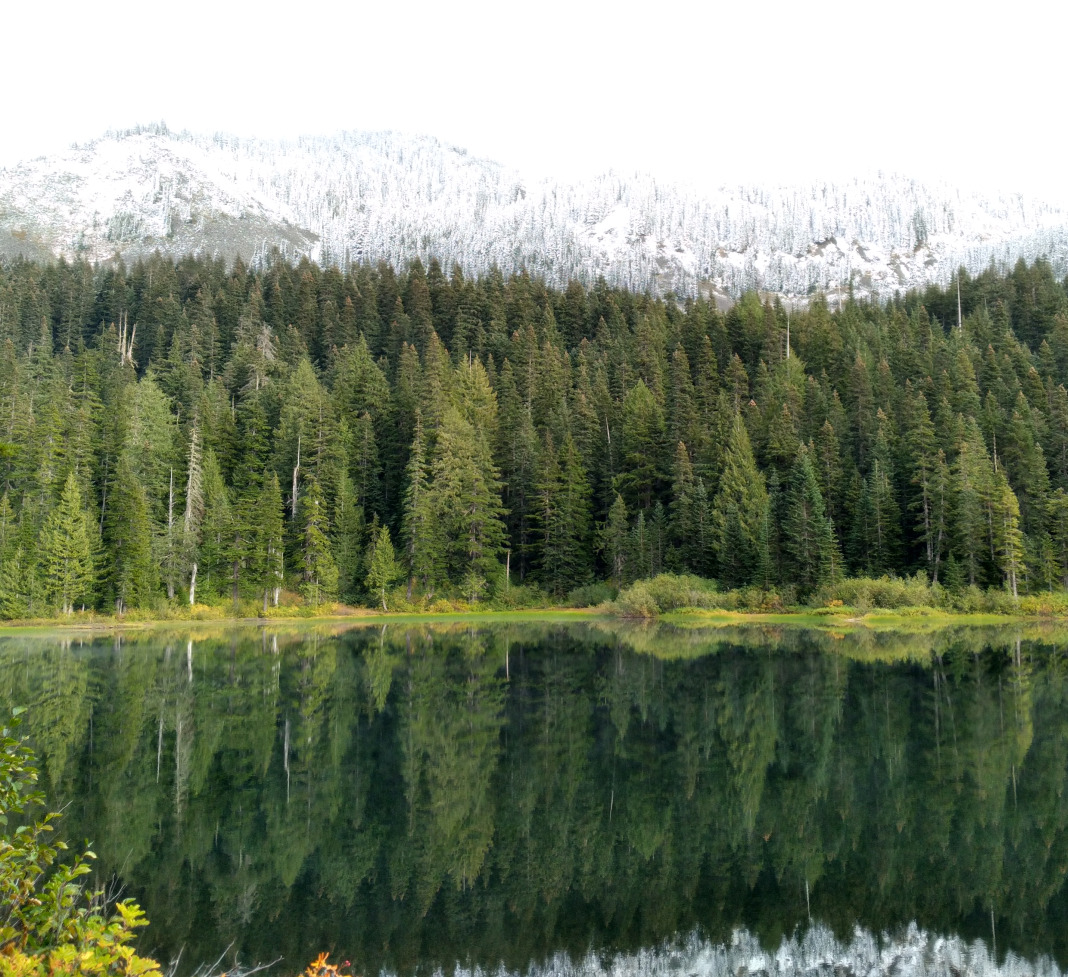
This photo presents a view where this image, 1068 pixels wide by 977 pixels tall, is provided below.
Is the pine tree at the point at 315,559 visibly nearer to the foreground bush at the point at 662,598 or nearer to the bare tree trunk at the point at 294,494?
the bare tree trunk at the point at 294,494

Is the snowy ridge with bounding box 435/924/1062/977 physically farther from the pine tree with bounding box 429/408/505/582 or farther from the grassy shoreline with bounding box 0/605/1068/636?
the pine tree with bounding box 429/408/505/582

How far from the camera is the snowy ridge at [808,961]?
10.7 meters

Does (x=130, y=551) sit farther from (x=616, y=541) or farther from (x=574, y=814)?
(x=574, y=814)

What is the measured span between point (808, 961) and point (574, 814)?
5743 mm

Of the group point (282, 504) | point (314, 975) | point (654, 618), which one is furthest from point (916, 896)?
point (282, 504)

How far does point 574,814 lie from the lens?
16203 mm

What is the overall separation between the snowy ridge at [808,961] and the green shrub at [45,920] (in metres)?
5.19

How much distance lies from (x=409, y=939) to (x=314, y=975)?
495 cm

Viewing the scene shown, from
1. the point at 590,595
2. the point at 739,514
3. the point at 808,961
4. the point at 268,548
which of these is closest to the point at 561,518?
the point at 590,595

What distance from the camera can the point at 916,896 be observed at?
12.4 metres

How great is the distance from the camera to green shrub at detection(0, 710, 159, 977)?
20.7ft

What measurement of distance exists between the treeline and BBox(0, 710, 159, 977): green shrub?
209 feet

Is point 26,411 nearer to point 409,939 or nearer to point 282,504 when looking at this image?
point 282,504

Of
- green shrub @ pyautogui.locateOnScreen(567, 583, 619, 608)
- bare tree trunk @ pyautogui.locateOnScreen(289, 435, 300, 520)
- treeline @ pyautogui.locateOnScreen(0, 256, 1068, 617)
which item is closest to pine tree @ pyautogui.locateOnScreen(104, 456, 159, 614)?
treeline @ pyautogui.locateOnScreen(0, 256, 1068, 617)
